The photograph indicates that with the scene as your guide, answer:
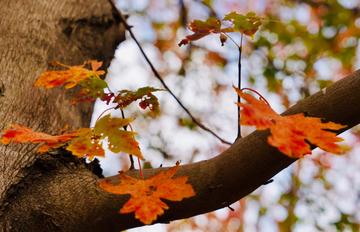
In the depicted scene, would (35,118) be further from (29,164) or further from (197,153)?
(197,153)

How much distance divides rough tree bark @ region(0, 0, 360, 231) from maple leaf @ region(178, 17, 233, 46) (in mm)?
320

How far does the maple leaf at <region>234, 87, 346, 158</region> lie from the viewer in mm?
796

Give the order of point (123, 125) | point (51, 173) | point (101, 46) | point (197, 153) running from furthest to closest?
point (197, 153) → point (101, 46) → point (51, 173) → point (123, 125)

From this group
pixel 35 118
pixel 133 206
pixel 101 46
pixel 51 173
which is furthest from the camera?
pixel 101 46

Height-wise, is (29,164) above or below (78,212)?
above

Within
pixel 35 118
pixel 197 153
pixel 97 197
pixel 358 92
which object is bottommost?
pixel 97 197

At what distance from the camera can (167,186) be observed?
0.91m

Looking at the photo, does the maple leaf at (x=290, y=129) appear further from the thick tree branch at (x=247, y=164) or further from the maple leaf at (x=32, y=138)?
the maple leaf at (x=32, y=138)

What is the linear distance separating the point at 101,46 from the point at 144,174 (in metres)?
0.96

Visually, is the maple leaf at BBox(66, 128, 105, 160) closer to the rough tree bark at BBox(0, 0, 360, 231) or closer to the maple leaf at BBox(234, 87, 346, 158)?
the rough tree bark at BBox(0, 0, 360, 231)

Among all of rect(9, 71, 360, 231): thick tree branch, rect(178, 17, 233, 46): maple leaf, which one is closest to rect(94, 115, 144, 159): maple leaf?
rect(9, 71, 360, 231): thick tree branch

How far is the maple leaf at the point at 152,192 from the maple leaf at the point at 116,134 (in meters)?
0.07

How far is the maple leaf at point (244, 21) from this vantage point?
115cm

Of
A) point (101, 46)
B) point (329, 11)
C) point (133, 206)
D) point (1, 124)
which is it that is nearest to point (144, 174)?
point (133, 206)
